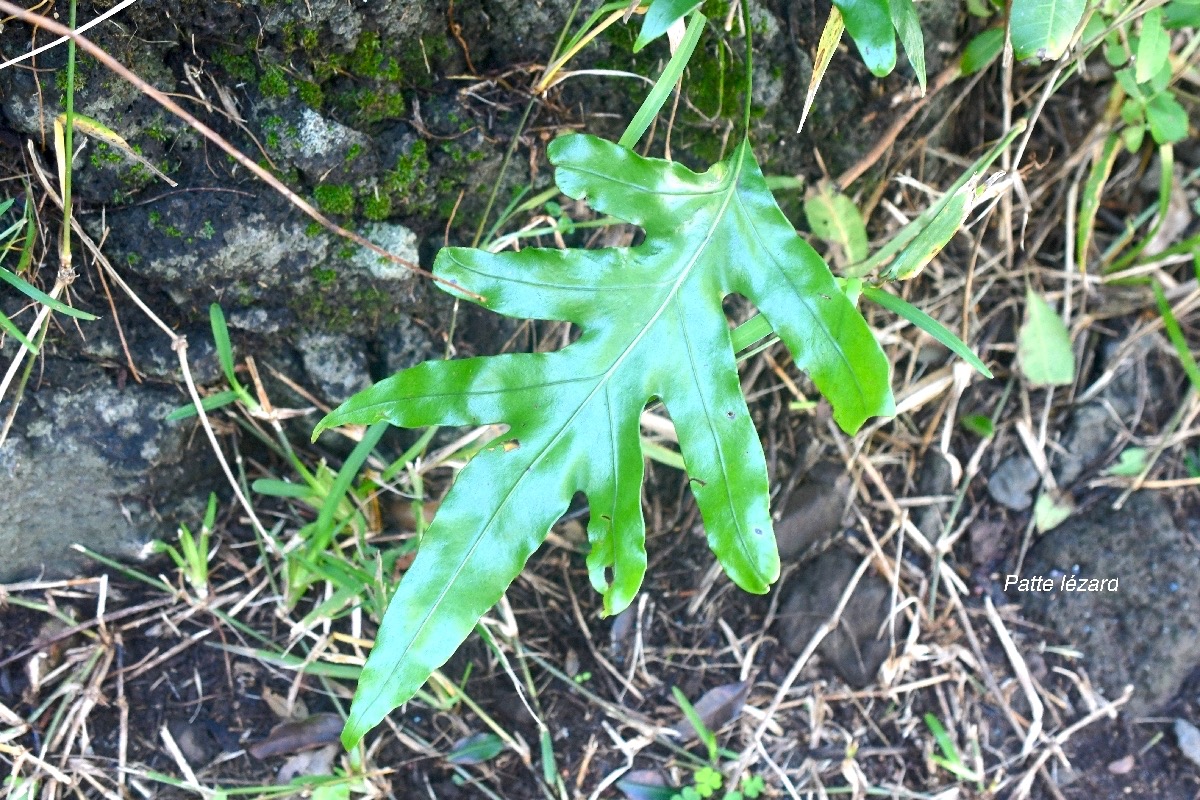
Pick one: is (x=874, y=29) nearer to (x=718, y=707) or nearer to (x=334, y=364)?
(x=334, y=364)

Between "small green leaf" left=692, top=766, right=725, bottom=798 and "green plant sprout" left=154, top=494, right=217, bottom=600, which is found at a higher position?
"green plant sprout" left=154, top=494, right=217, bottom=600

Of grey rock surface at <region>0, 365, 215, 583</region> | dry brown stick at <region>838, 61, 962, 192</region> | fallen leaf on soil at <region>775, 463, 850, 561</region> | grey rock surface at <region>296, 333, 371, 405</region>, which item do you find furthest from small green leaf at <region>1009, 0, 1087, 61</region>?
grey rock surface at <region>0, 365, 215, 583</region>

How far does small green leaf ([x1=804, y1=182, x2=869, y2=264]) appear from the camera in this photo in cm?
162

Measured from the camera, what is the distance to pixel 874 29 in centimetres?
114

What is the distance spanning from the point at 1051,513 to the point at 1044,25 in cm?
94

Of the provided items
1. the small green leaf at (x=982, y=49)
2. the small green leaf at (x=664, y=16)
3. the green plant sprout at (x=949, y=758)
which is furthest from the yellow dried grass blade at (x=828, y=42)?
the green plant sprout at (x=949, y=758)

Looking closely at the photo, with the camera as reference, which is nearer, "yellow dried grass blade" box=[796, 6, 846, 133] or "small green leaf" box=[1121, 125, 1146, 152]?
"yellow dried grass blade" box=[796, 6, 846, 133]

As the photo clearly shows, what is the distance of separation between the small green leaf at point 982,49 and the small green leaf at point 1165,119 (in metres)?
0.33

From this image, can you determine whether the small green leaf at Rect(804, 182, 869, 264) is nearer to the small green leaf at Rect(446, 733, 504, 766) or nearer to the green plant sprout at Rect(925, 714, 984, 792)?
the green plant sprout at Rect(925, 714, 984, 792)

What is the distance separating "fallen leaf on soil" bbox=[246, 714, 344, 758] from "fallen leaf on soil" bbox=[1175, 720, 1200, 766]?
145cm

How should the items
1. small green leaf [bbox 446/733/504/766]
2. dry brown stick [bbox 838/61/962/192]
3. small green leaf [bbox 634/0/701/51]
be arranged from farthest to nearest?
dry brown stick [bbox 838/61/962/192]
small green leaf [bbox 446/733/504/766]
small green leaf [bbox 634/0/701/51]

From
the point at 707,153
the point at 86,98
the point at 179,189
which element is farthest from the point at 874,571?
the point at 86,98

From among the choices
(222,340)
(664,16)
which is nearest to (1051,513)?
(664,16)

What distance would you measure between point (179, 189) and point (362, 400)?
18.1 inches
